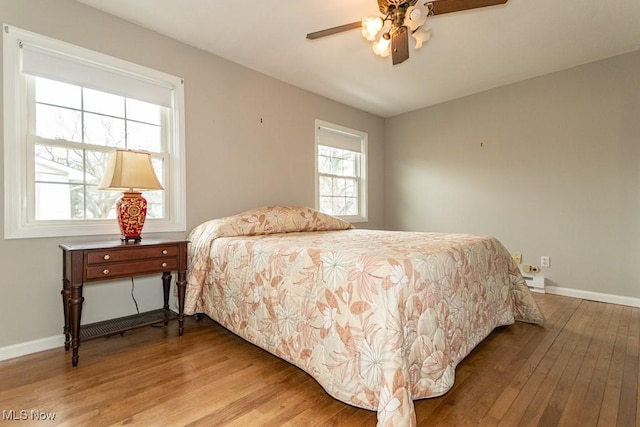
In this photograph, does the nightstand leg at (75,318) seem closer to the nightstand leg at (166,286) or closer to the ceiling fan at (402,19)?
the nightstand leg at (166,286)

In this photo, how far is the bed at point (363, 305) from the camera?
1311 millimetres

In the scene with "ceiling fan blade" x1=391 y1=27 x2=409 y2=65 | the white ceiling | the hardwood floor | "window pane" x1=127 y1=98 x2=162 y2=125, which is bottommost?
the hardwood floor

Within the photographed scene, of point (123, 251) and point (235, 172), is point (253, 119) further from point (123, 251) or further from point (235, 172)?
point (123, 251)

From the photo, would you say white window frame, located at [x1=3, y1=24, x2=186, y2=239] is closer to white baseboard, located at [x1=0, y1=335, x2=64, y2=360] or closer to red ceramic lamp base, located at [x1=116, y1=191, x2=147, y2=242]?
red ceramic lamp base, located at [x1=116, y1=191, x2=147, y2=242]

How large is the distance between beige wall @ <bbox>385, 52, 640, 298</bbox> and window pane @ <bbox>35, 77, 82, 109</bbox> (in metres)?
4.07

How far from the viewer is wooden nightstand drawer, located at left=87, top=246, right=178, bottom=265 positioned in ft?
6.28

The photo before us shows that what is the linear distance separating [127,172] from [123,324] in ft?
3.59

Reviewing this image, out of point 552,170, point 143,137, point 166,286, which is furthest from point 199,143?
point 552,170

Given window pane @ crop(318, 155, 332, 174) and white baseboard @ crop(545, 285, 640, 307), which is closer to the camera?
white baseboard @ crop(545, 285, 640, 307)

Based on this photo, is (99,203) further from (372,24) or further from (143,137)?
(372,24)

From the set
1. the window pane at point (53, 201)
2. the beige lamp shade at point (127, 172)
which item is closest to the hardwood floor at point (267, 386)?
the window pane at point (53, 201)

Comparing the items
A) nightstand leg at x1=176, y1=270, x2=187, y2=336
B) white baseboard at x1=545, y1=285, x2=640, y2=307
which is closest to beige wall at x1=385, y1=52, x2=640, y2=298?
white baseboard at x1=545, y1=285, x2=640, y2=307

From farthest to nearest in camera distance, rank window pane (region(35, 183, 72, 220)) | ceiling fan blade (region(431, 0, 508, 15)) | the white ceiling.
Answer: the white ceiling < window pane (region(35, 183, 72, 220)) < ceiling fan blade (region(431, 0, 508, 15))

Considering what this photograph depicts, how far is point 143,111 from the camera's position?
2.62m
